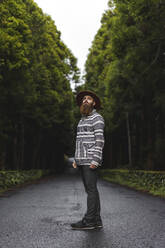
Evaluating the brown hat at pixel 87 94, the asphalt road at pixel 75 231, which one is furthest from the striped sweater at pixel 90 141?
the asphalt road at pixel 75 231

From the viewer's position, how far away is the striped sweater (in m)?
5.36

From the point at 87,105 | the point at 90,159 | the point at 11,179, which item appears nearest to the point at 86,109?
the point at 87,105

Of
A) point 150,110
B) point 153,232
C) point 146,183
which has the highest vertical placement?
point 150,110

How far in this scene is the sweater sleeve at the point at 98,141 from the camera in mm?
5320

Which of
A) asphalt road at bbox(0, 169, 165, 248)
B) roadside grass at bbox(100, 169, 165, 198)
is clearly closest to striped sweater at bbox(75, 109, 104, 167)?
asphalt road at bbox(0, 169, 165, 248)

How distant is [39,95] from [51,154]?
30243mm

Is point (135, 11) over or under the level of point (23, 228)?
over

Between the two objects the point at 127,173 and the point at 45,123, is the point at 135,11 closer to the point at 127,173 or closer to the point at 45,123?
the point at 127,173

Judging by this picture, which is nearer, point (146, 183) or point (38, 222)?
point (38, 222)

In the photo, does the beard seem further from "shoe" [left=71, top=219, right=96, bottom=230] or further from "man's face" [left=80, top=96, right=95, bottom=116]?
"shoe" [left=71, top=219, right=96, bottom=230]

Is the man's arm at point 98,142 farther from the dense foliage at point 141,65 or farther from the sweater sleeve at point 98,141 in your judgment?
the dense foliage at point 141,65

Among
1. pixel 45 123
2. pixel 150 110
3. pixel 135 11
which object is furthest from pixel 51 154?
pixel 135 11

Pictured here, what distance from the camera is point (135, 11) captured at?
12234 mm

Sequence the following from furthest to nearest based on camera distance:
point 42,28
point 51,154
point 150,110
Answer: point 51,154, point 42,28, point 150,110
